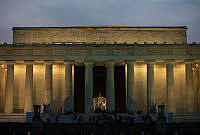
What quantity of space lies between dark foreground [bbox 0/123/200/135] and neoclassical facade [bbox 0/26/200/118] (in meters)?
12.7

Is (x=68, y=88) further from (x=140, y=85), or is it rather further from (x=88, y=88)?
(x=140, y=85)

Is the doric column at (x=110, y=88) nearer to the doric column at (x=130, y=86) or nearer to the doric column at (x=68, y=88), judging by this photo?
the doric column at (x=130, y=86)

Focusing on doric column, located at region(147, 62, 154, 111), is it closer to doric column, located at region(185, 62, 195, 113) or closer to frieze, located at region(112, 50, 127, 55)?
frieze, located at region(112, 50, 127, 55)

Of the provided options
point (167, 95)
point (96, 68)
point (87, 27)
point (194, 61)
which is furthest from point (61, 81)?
point (194, 61)

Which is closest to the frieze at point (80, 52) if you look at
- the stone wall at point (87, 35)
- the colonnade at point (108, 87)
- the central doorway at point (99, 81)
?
the colonnade at point (108, 87)

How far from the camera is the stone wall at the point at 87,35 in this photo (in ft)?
210

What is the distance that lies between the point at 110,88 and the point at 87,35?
38.9ft

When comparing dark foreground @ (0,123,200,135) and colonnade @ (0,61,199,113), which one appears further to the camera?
colonnade @ (0,61,199,113)

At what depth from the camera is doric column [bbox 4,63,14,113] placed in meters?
57.8

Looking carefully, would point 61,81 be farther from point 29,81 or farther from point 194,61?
point 194,61

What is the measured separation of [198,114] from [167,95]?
237 inches

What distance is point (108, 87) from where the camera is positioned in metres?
58.6

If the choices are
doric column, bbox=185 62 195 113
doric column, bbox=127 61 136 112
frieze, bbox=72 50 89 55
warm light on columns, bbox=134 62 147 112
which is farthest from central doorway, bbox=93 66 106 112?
doric column, bbox=185 62 195 113

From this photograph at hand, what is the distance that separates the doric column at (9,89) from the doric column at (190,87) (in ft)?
99.4
